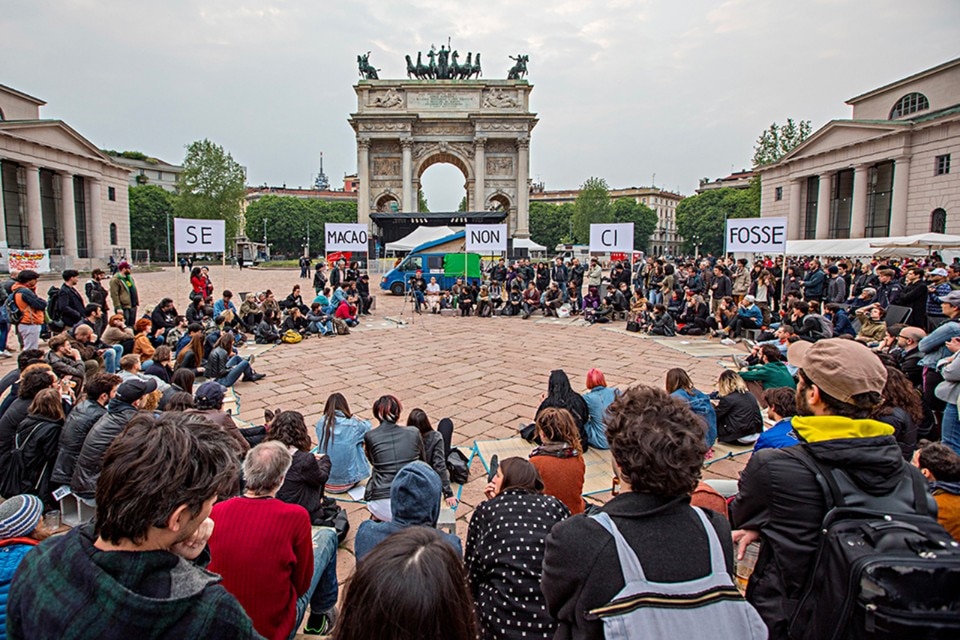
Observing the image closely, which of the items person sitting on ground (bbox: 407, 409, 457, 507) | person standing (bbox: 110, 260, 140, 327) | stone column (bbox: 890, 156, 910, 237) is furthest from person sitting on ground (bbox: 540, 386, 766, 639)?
stone column (bbox: 890, 156, 910, 237)

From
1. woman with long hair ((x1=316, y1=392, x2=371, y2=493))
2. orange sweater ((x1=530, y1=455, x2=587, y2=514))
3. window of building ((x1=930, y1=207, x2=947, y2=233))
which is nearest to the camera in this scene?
orange sweater ((x1=530, y1=455, x2=587, y2=514))

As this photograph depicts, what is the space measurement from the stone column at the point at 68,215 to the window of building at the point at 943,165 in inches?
2074

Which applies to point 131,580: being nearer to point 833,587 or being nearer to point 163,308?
point 833,587

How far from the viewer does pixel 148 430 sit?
1275 millimetres

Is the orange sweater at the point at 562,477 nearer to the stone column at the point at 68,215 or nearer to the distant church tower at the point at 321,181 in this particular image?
the stone column at the point at 68,215

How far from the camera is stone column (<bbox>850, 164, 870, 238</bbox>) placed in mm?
30295

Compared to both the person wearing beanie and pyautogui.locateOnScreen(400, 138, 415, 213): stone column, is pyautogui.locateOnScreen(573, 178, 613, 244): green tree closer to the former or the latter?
pyautogui.locateOnScreen(400, 138, 415, 213): stone column

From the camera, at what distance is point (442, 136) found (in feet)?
134

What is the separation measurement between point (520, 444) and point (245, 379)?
474 cm

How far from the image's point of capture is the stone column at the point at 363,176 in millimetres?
39844

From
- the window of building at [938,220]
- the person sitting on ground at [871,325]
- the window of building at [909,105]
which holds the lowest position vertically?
the person sitting on ground at [871,325]

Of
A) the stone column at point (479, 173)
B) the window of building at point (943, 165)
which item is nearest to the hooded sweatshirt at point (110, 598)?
the window of building at point (943, 165)

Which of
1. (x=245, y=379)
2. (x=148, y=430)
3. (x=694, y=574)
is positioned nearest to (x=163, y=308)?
(x=245, y=379)

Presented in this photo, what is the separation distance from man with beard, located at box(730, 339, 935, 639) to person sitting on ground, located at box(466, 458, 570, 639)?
0.69 meters
